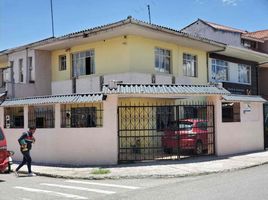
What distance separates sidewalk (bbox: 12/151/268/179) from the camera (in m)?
12.8

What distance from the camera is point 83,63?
21.0 m

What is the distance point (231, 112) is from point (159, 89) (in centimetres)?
553

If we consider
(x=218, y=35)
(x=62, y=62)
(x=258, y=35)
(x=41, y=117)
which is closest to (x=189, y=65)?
(x=218, y=35)

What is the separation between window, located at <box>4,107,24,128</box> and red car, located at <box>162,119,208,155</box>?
7366 mm

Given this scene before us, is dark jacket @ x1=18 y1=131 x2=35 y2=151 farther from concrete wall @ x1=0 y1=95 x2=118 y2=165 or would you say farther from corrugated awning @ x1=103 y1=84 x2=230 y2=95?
corrugated awning @ x1=103 y1=84 x2=230 y2=95

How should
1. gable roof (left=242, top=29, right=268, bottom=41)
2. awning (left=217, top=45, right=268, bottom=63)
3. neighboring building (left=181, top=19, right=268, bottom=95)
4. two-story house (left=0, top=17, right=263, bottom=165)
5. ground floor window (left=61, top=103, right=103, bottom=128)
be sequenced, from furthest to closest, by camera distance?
gable roof (left=242, top=29, right=268, bottom=41)
neighboring building (left=181, top=19, right=268, bottom=95)
awning (left=217, top=45, right=268, bottom=63)
ground floor window (left=61, top=103, right=103, bottom=128)
two-story house (left=0, top=17, right=263, bottom=165)

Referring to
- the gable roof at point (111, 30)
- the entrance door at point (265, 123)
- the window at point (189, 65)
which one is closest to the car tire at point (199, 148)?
the entrance door at point (265, 123)

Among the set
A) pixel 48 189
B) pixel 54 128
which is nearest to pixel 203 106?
pixel 54 128

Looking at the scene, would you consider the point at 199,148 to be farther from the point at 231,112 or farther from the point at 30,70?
the point at 30,70

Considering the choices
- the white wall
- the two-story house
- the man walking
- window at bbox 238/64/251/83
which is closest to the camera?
the man walking

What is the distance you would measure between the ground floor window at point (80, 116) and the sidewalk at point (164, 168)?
2.13 metres

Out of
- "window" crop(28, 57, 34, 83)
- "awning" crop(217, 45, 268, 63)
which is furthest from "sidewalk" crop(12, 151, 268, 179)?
"awning" crop(217, 45, 268, 63)

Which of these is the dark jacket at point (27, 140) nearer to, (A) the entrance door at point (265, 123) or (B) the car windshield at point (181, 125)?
(B) the car windshield at point (181, 125)

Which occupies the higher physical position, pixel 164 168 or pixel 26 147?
pixel 26 147
